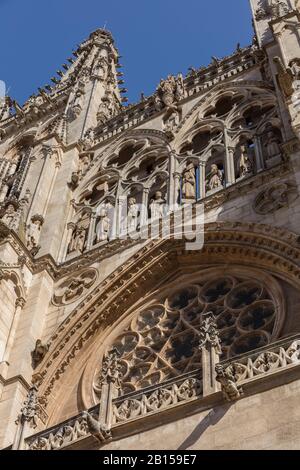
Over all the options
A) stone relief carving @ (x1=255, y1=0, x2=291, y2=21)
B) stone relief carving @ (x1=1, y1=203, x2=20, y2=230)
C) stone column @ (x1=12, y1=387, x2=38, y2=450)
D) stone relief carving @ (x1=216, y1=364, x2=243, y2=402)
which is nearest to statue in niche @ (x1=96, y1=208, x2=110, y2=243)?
stone relief carving @ (x1=1, y1=203, x2=20, y2=230)

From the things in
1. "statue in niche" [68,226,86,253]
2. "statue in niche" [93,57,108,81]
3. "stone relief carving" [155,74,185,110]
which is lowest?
"statue in niche" [68,226,86,253]

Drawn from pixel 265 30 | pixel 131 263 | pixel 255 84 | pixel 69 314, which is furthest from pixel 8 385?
pixel 265 30

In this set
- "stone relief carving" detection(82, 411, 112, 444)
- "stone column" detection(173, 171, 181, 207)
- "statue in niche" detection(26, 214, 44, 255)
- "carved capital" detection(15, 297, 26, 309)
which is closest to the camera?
"stone relief carving" detection(82, 411, 112, 444)

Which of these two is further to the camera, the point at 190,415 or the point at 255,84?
the point at 255,84

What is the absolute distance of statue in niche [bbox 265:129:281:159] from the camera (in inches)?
588

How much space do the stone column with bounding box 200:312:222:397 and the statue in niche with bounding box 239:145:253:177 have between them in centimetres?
583

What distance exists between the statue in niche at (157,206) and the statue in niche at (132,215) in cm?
40

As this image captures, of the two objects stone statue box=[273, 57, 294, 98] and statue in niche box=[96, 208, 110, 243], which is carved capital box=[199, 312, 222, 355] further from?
statue in niche box=[96, 208, 110, 243]

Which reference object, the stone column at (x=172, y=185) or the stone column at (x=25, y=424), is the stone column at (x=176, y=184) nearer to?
the stone column at (x=172, y=185)

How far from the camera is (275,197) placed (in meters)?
13.3

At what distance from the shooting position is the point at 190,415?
862 centimetres
